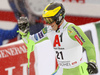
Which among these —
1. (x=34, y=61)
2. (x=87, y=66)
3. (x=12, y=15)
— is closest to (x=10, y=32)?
(x=12, y=15)

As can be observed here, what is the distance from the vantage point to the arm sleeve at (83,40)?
3268 mm

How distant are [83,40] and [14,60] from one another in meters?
1.98

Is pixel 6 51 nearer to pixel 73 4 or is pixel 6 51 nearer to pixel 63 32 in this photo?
pixel 63 32

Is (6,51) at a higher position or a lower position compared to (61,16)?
lower

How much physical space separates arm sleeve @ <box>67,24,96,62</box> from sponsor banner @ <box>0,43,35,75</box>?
1.70 m

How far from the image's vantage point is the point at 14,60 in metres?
4.93

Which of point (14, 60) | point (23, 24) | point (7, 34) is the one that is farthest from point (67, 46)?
point (7, 34)

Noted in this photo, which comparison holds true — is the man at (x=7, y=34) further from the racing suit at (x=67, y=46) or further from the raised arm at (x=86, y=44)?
the raised arm at (x=86, y=44)

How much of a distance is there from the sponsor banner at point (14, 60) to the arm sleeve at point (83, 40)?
5.58ft

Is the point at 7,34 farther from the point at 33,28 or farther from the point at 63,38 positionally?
the point at 63,38

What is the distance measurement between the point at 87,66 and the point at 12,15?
207 inches

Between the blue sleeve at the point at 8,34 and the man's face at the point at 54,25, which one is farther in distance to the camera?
the blue sleeve at the point at 8,34

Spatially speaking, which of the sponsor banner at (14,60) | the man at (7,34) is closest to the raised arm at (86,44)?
the sponsor banner at (14,60)

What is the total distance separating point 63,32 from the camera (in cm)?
367
